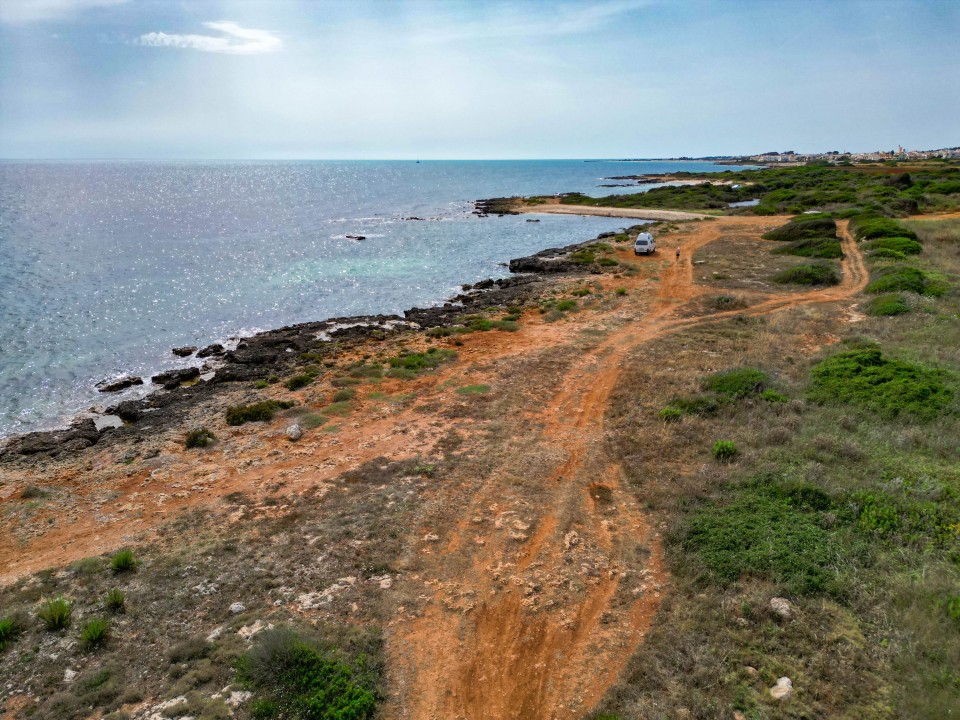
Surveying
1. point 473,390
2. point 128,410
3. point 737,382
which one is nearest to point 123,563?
point 473,390

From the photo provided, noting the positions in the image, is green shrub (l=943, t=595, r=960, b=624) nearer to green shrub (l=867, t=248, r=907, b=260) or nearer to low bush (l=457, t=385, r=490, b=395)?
low bush (l=457, t=385, r=490, b=395)

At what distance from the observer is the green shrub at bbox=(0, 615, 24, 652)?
9055 millimetres

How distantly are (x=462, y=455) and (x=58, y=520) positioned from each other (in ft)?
37.6

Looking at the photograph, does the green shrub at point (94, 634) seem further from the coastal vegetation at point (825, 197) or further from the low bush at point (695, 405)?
the coastal vegetation at point (825, 197)

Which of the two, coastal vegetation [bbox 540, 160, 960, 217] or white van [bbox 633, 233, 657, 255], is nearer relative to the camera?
white van [bbox 633, 233, 657, 255]

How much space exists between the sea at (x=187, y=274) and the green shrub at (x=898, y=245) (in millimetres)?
34164

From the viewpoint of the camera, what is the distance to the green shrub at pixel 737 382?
690 inches

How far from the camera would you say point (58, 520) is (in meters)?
13.9

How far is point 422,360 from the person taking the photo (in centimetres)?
2559

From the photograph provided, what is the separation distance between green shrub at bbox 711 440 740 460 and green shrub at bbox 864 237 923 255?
40.2m

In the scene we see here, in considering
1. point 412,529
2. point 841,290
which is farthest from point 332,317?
point 841,290

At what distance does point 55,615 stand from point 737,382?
19.8 metres

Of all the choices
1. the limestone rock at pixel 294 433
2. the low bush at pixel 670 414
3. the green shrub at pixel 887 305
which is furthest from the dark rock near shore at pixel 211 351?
the green shrub at pixel 887 305

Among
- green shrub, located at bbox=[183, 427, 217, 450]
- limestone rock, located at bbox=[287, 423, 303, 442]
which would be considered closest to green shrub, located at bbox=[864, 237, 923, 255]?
limestone rock, located at bbox=[287, 423, 303, 442]
